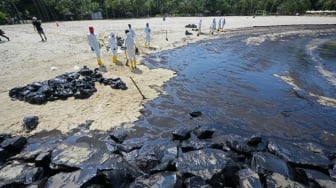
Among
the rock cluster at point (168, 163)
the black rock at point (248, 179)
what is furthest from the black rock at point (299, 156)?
the black rock at point (248, 179)

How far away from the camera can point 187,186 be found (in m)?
4.39

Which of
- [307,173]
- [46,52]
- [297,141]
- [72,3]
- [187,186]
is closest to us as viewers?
[187,186]

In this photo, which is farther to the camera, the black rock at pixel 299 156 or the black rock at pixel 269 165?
the black rock at pixel 299 156

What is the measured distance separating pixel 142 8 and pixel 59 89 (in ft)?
194

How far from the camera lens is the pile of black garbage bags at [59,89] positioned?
28.9 feet

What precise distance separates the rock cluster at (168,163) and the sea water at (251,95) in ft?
3.91

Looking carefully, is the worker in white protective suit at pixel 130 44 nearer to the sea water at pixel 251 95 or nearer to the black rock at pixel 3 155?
the sea water at pixel 251 95

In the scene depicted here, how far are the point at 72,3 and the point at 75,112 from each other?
54899 mm

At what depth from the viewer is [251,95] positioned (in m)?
9.98

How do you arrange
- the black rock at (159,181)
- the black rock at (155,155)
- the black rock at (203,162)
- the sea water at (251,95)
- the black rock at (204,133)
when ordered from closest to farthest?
the black rock at (159,181)
the black rock at (203,162)
the black rock at (155,155)
the black rock at (204,133)
the sea water at (251,95)

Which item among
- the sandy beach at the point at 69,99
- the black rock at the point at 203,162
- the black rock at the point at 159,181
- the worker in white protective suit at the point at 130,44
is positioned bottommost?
the sandy beach at the point at 69,99

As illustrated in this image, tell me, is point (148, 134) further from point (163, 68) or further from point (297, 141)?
point (163, 68)

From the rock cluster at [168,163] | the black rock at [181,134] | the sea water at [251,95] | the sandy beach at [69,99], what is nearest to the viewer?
the rock cluster at [168,163]

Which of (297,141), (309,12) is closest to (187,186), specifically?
(297,141)
